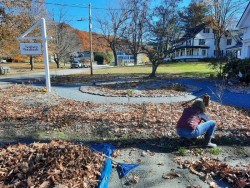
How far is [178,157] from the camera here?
390 cm

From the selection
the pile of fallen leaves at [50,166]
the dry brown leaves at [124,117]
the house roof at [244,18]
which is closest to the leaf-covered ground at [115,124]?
the dry brown leaves at [124,117]

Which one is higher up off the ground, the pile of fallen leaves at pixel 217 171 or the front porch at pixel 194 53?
the front porch at pixel 194 53

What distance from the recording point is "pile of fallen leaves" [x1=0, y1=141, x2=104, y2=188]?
2801 millimetres

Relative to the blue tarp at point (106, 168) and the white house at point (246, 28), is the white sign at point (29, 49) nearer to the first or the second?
the blue tarp at point (106, 168)

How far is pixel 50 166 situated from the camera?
9.78 feet

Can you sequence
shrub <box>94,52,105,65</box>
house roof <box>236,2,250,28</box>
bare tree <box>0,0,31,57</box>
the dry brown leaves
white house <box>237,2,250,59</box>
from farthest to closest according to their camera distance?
shrub <box>94,52,105,65</box>
white house <box>237,2,250,59</box>
house roof <box>236,2,250,28</box>
bare tree <box>0,0,31,57</box>
the dry brown leaves

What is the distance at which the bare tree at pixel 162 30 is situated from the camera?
56.4 ft

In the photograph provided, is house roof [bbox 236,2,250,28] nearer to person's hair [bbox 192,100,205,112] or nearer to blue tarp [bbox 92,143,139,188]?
person's hair [bbox 192,100,205,112]

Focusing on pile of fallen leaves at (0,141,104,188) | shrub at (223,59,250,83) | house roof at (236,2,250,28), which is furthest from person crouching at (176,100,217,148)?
house roof at (236,2,250,28)

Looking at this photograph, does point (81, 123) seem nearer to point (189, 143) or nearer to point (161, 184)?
point (189, 143)

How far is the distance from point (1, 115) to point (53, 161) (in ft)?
13.4

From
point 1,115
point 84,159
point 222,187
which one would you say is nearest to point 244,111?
point 222,187

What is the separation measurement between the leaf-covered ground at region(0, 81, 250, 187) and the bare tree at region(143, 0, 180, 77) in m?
10.9

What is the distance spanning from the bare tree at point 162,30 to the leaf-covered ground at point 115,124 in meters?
10.9
